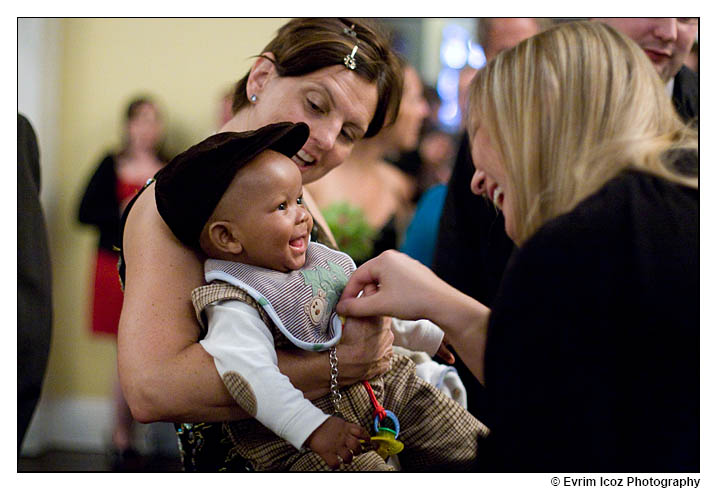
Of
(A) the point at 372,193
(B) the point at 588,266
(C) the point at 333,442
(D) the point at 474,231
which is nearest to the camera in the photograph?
(B) the point at 588,266

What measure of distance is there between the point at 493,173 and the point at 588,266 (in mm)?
249

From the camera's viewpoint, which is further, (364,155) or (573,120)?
(364,155)

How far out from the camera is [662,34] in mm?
1584

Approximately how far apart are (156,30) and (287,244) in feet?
4.20

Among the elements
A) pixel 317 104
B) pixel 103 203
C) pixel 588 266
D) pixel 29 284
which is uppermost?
pixel 317 104

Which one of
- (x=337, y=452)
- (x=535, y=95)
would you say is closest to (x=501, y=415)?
(x=337, y=452)

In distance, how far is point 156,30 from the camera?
2229 mm

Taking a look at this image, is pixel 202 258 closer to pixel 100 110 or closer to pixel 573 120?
pixel 573 120

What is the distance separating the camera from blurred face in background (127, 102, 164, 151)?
2879mm

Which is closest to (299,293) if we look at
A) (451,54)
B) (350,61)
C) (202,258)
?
(202,258)

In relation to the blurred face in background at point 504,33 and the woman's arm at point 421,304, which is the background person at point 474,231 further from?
the woman's arm at point 421,304

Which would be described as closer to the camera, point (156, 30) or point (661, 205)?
point (661, 205)
